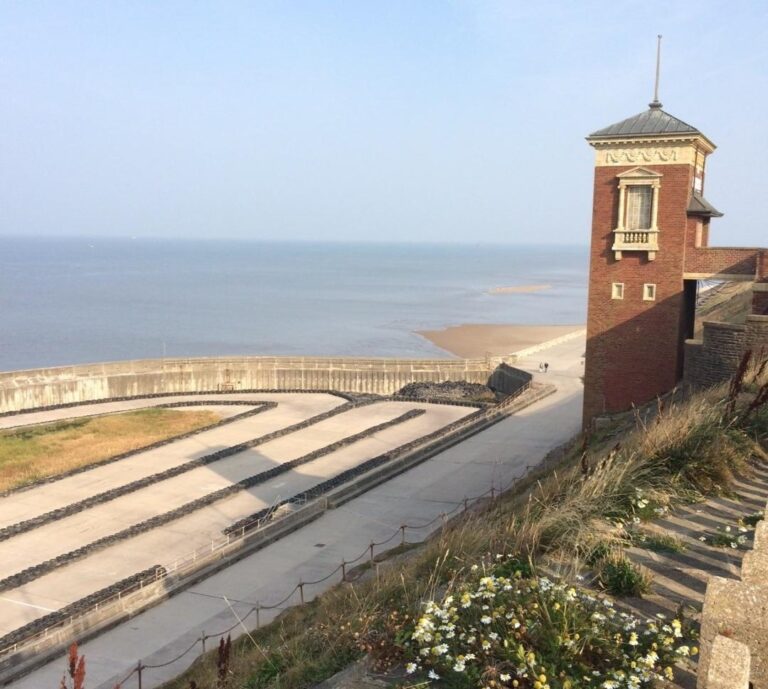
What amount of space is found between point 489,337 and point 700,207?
198 feet

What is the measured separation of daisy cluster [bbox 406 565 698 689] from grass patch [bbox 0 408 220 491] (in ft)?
76.7

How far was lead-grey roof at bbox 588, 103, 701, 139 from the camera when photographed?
81.4 ft

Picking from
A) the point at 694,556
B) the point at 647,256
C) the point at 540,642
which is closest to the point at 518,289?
the point at 647,256

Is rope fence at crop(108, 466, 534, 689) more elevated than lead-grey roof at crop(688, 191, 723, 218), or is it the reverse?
lead-grey roof at crop(688, 191, 723, 218)

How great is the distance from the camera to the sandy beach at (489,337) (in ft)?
249

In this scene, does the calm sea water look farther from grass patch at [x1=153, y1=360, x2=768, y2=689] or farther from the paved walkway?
grass patch at [x1=153, y1=360, x2=768, y2=689]

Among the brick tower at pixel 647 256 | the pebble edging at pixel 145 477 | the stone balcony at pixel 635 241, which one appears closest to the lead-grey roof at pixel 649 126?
the brick tower at pixel 647 256

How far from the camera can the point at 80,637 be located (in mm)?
15641

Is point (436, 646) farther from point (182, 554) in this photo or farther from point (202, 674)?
point (182, 554)

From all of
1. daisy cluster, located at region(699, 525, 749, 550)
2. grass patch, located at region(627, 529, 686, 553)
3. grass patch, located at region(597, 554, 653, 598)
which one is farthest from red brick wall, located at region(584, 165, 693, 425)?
grass patch, located at region(597, 554, 653, 598)

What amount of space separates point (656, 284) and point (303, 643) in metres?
20.6

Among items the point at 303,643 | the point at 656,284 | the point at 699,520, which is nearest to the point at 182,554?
the point at 303,643

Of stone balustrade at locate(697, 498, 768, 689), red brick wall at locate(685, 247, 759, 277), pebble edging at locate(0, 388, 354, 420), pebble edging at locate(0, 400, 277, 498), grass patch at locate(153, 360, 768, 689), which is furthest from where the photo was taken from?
pebble edging at locate(0, 388, 354, 420)

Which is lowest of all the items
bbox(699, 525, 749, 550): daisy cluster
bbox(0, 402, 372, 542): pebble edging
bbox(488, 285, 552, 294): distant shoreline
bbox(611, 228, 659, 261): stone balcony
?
bbox(488, 285, 552, 294): distant shoreline
